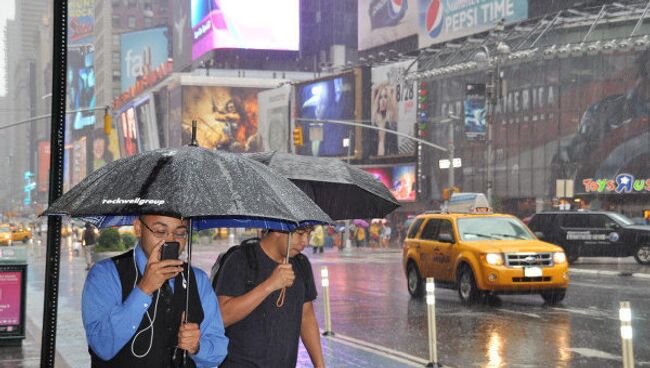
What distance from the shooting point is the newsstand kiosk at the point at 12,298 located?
12.9 m

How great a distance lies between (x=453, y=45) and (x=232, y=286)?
72.6 metres

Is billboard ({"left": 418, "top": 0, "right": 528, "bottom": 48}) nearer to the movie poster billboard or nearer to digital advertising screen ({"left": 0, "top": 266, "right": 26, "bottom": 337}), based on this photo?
digital advertising screen ({"left": 0, "top": 266, "right": 26, "bottom": 337})

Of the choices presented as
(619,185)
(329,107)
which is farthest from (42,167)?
(329,107)

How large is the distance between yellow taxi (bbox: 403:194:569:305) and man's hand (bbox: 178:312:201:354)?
51.2 ft

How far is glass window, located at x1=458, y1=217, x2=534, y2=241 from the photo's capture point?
20703 mm

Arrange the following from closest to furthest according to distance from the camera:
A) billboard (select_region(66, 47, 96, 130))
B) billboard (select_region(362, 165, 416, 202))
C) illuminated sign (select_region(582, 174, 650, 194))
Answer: illuminated sign (select_region(582, 174, 650, 194)) < billboard (select_region(362, 165, 416, 202)) < billboard (select_region(66, 47, 96, 130))

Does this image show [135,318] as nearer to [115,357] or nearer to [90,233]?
[115,357]

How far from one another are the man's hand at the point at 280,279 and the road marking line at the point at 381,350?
7101 millimetres

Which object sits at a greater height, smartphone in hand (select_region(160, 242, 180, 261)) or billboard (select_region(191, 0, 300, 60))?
billboard (select_region(191, 0, 300, 60))

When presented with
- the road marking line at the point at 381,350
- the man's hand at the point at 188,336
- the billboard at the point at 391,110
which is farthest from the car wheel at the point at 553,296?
the billboard at the point at 391,110

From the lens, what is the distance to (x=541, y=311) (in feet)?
61.3

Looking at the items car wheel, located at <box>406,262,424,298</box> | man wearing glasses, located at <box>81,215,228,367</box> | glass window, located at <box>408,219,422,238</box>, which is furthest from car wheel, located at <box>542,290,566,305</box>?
man wearing glasses, located at <box>81,215,228,367</box>

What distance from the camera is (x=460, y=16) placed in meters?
74.9

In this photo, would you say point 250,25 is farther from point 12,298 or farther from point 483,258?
point 12,298
